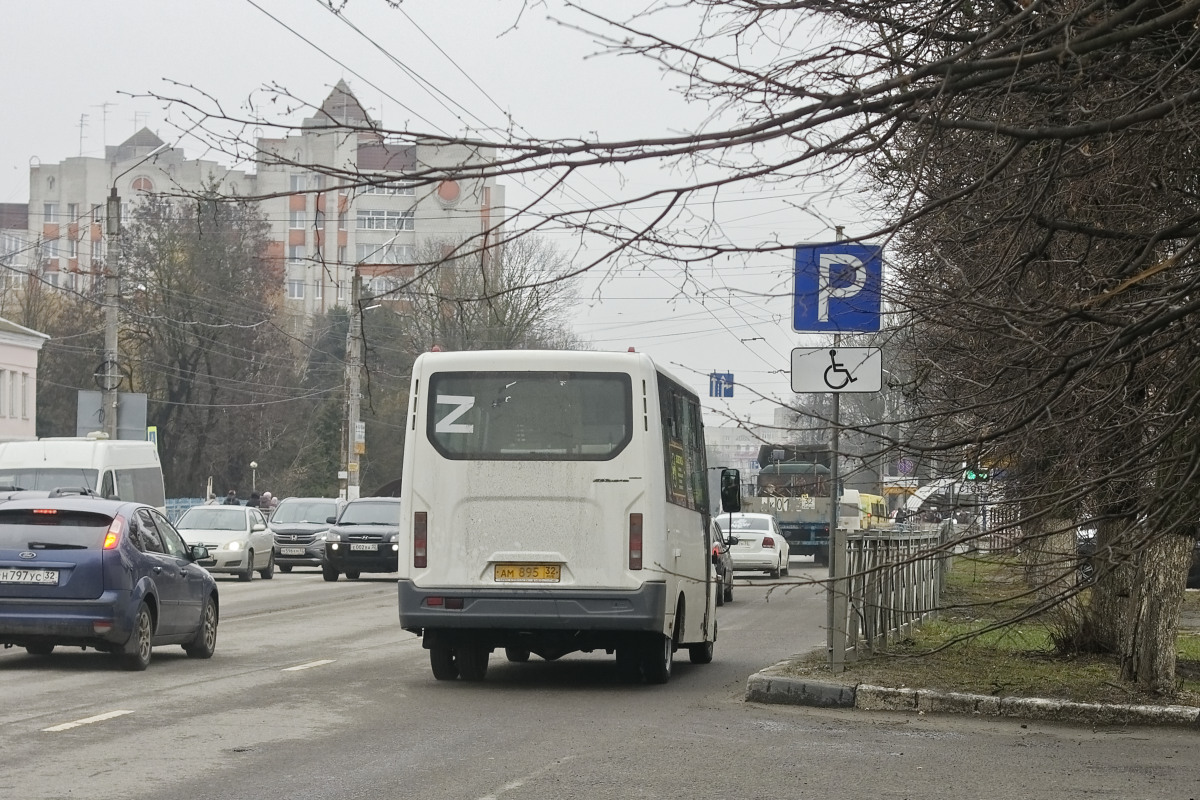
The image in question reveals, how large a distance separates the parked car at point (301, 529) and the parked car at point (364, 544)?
18.2ft

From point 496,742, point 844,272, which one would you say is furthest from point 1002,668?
point 844,272

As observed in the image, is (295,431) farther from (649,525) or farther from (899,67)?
(899,67)

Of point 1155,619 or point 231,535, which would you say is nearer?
point 1155,619

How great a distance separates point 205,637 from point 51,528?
2.32 m

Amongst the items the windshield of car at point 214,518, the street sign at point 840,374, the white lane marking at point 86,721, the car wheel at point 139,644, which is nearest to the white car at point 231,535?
the windshield of car at point 214,518

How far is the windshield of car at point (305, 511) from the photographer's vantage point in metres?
44.1

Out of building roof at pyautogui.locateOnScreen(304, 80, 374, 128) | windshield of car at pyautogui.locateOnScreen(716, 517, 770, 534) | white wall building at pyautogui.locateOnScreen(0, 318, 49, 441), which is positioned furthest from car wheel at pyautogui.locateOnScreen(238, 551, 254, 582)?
white wall building at pyautogui.locateOnScreen(0, 318, 49, 441)

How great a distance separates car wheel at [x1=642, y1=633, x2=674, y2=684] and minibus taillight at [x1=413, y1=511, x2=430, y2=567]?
6.76ft

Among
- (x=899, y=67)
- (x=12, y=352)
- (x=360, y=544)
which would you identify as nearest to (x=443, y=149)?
(x=899, y=67)

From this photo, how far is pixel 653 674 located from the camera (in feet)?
48.7

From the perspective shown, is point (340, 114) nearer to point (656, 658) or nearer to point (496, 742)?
point (496, 742)

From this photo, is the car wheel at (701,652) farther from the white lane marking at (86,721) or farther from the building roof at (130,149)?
the building roof at (130,149)

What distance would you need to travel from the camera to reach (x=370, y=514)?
36.6 meters

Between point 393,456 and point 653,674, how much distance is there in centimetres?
6788
